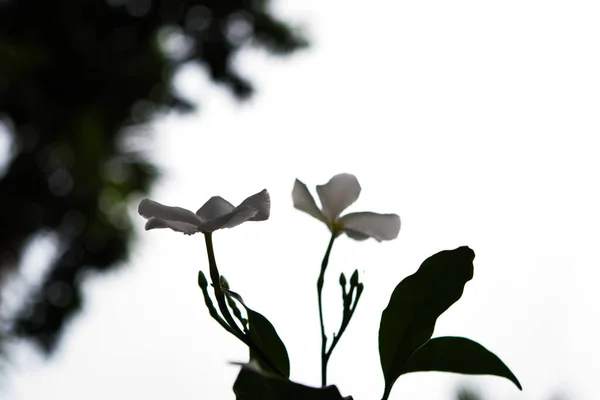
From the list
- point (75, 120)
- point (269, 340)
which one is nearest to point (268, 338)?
point (269, 340)

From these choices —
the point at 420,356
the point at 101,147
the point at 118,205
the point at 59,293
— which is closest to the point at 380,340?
the point at 420,356

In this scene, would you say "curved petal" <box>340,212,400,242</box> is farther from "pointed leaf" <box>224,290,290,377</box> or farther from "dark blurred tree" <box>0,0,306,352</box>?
→ "dark blurred tree" <box>0,0,306,352</box>

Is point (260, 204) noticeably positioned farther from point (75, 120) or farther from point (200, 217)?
point (75, 120)

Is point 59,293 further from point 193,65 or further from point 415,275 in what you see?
point 415,275

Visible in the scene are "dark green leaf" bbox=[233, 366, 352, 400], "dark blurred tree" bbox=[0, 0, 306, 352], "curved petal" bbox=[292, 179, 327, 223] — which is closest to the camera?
"dark green leaf" bbox=[233, 366, 352, 400]

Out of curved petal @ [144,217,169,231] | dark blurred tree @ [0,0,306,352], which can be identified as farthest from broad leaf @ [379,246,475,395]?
dark blurred tree @ [0,0,306,352]
